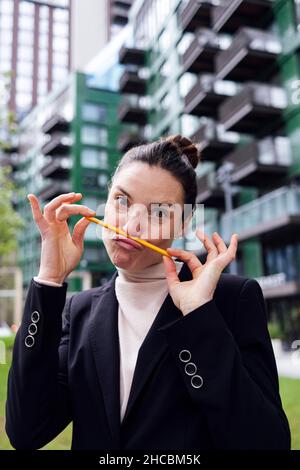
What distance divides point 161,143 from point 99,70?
93 cm

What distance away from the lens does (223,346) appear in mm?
422

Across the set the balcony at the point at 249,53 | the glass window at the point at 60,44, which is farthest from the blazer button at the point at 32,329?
the balcony at the point at 249,53

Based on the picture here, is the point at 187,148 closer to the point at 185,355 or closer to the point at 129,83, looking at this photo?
the point at 185,355

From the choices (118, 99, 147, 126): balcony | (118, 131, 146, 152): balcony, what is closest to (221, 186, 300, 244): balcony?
(118, 99, 147, 126): balcony

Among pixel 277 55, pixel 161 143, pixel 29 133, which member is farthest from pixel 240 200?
pixel 161 143

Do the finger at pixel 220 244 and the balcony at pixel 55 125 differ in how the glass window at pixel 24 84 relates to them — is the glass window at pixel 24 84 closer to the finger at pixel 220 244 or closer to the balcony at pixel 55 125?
the balcony at pixel 55 125

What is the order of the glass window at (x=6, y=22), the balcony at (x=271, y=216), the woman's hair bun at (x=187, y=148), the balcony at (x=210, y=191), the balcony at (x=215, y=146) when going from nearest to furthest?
the woman's hair bun at (x=187, y=148) < the glass window at (x=6, y=22) < the balcony at (x=215, y=146) < the balcony at (x=210, y=191) < the balcony at (x=271, y=216)

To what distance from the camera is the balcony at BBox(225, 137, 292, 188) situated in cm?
552

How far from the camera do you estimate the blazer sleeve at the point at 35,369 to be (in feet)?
1.49

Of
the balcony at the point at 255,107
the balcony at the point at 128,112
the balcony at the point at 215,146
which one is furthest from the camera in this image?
the balcony at the point at 215,146

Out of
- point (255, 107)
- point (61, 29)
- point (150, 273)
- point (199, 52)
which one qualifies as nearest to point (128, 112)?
point (199, 52)

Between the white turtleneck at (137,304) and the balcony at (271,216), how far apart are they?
15.9 ft

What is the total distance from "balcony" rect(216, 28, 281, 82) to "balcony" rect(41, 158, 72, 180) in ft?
8.00

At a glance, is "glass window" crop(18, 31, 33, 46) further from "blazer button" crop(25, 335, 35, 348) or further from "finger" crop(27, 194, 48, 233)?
"blazer button" crop(25, 335, 35, 348)
